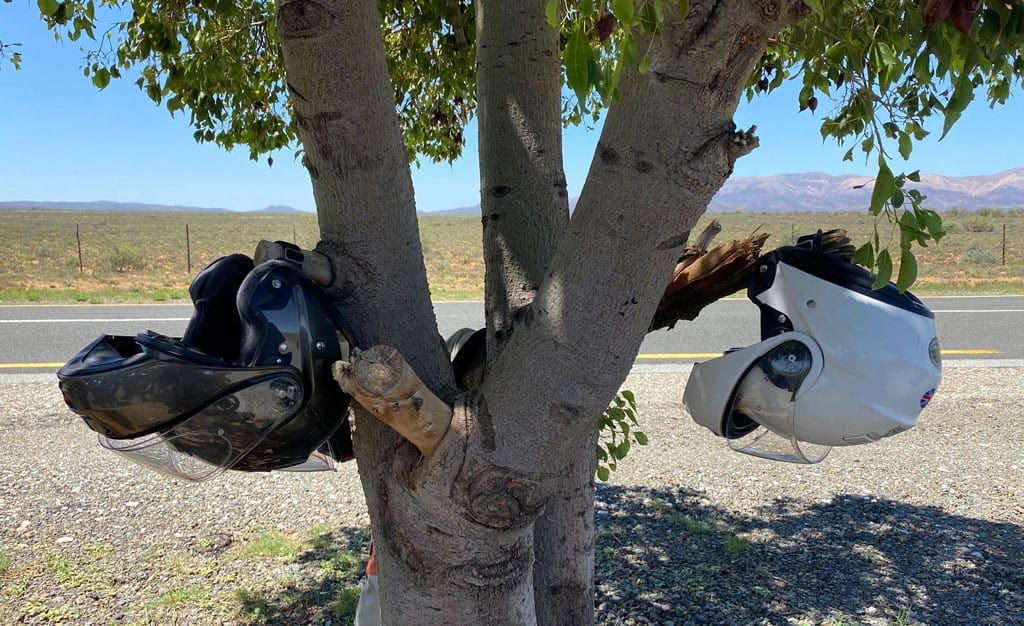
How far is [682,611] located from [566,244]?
2.50m

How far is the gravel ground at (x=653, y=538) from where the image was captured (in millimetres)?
3496

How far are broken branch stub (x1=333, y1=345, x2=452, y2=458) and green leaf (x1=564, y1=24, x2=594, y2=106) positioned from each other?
0.55 meters

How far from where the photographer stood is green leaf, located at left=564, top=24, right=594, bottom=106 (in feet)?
3.90

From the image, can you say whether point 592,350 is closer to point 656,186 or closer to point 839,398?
point 656,186

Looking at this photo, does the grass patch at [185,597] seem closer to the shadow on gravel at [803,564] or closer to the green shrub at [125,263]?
the shadow on gravel at [803,564]

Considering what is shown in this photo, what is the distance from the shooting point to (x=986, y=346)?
9.71m

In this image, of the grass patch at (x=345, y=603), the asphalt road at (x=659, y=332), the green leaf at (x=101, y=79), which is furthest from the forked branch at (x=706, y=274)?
the asphalt road at (x=659, y=332)

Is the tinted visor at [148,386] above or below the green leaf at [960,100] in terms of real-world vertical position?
below

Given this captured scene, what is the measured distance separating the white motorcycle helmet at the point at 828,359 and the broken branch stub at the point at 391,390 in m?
0.80

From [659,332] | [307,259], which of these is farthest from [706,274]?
[659,332]

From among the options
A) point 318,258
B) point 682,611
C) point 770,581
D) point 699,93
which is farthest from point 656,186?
point 770,581

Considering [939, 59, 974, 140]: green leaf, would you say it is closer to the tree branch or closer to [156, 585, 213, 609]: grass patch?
the tree branch

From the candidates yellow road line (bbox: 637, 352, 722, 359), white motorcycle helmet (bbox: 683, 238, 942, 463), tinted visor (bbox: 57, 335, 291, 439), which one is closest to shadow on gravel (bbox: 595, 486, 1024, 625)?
white motorcycle helmet (bbox: 683, 238, 942, 463)

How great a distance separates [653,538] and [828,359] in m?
2.65
